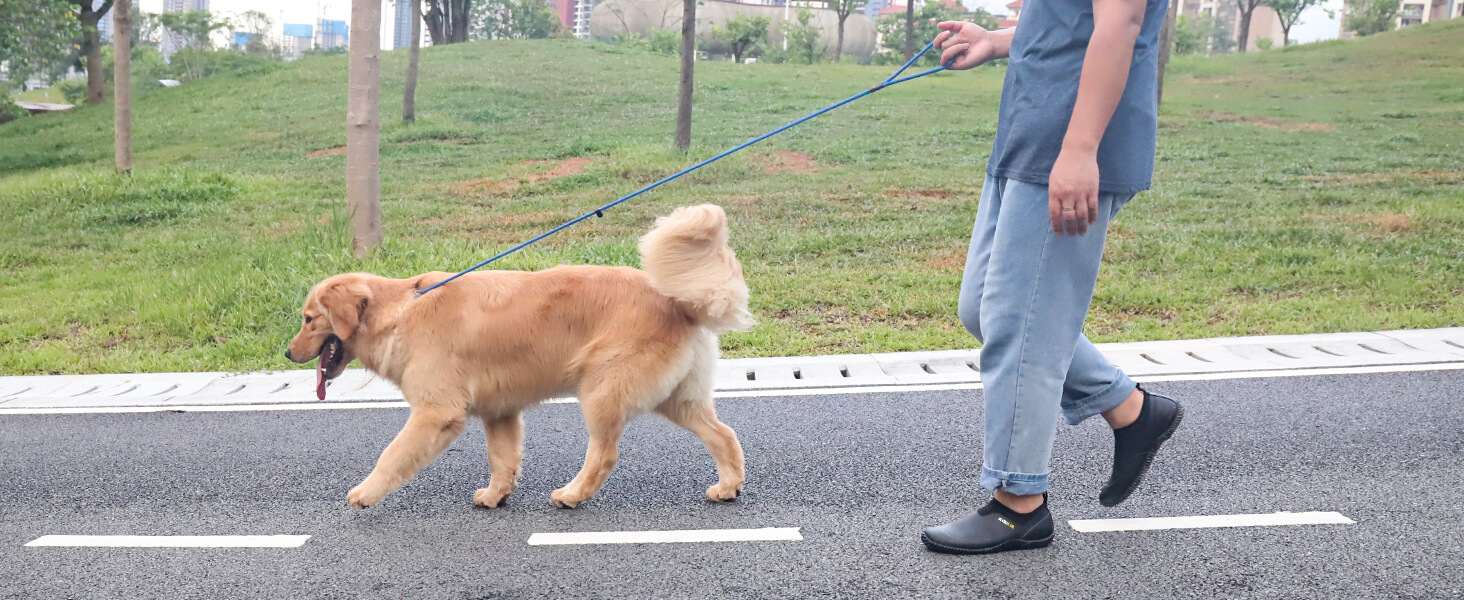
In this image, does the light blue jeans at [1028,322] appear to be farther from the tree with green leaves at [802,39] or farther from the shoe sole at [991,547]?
the tree with green leaves at [802,39]

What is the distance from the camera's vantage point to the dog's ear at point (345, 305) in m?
4.31

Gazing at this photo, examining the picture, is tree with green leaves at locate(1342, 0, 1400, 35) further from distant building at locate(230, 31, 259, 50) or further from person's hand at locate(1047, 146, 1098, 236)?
distant building at locate(230, 31, 259, 50)

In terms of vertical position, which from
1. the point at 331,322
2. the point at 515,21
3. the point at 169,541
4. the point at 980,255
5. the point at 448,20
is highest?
the point at 515,21

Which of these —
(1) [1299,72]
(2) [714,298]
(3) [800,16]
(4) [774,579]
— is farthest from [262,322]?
(3) [800,16]

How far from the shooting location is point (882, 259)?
34.7 feet

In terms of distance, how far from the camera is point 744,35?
5891 cm

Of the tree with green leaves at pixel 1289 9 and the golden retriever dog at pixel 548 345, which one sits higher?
the tree with green leaves at pixel 1289 9

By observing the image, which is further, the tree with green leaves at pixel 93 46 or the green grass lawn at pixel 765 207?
the tree with green leaves at pixel 93 46

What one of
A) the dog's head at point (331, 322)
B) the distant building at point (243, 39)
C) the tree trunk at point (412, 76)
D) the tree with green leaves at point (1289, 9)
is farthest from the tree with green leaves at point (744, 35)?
the dog's head at point (331, 322)

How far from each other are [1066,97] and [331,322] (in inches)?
103

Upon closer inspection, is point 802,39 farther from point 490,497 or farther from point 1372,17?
point 490,497

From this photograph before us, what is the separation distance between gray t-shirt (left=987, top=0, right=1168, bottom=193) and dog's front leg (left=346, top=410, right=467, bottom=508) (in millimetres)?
2059

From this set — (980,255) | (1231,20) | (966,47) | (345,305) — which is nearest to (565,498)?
(345,305)

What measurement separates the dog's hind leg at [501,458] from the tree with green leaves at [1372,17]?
6145cm
